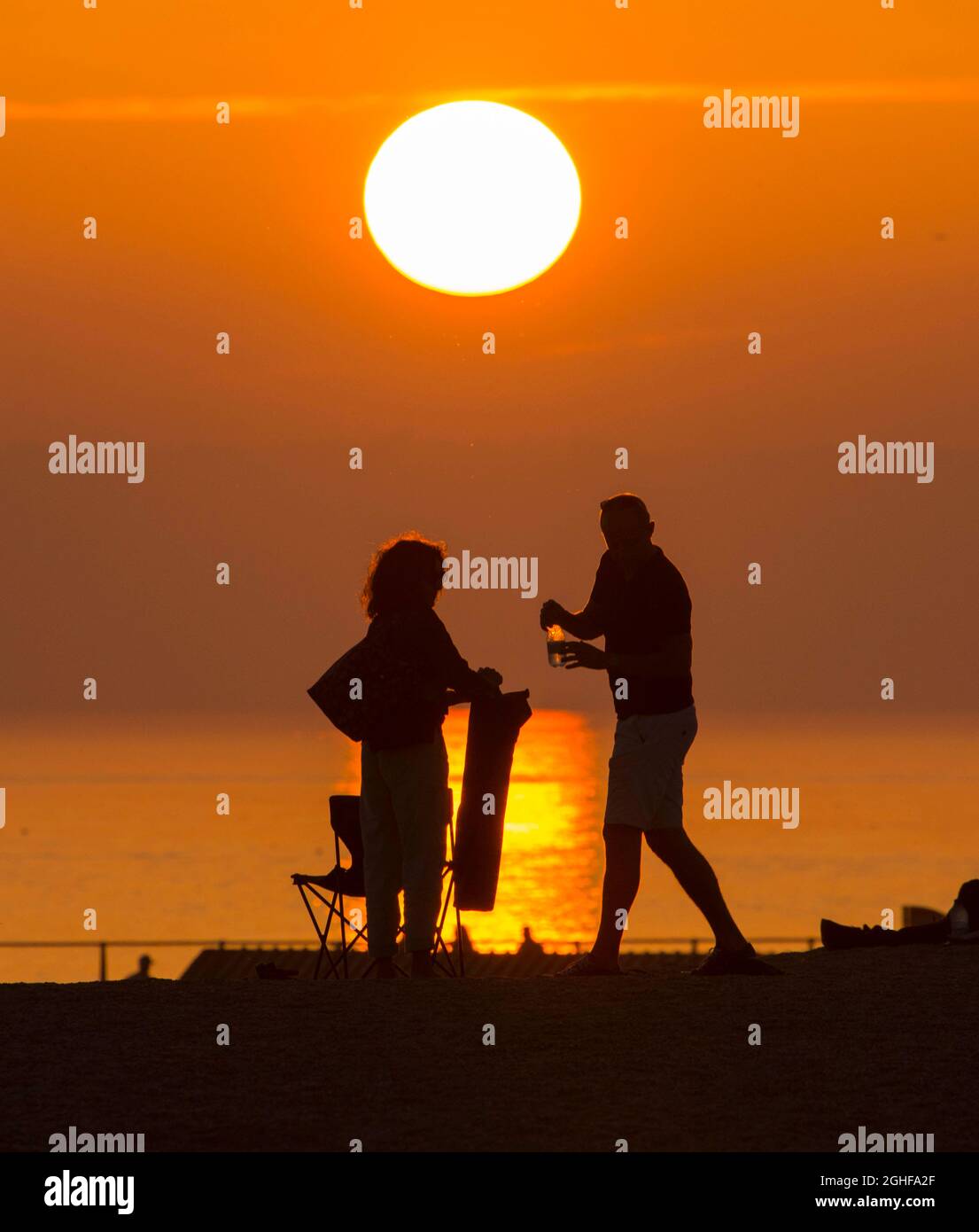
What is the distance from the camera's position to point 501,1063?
7.38 meters

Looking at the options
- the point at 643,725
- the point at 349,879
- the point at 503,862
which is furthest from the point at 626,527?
the point at 503,862

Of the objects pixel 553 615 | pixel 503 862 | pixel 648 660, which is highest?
pixel 503 862

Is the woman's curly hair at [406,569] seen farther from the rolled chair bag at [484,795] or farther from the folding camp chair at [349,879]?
the folding camp chair at [349,879]

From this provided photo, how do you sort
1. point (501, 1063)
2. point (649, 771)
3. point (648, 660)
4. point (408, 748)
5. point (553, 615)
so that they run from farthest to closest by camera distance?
1. point (553, 615)
2. point (408, 748)
3. point (648, 660)
4. point (649, 771)
5. point (501, 1063)

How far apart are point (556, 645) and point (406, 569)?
91 cm

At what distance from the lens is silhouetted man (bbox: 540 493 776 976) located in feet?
30.2

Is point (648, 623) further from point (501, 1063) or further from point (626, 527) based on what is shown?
point (501, 1063)

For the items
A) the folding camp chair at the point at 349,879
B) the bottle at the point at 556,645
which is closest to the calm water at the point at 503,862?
the folding camp chair at the point at 349,879

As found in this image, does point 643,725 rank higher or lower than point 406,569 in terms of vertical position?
lower

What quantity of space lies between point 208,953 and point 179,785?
15932cm

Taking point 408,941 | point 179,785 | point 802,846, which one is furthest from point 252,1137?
point 179,785

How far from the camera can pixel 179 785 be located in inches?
7776

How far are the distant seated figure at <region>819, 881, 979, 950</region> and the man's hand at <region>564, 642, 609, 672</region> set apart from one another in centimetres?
207

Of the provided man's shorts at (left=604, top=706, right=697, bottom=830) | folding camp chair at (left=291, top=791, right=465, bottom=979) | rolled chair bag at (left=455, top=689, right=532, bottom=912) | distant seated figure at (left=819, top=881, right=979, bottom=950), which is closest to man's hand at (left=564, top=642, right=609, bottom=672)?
man's shorts at (left=604, top=706, right=697, bottom=830)
